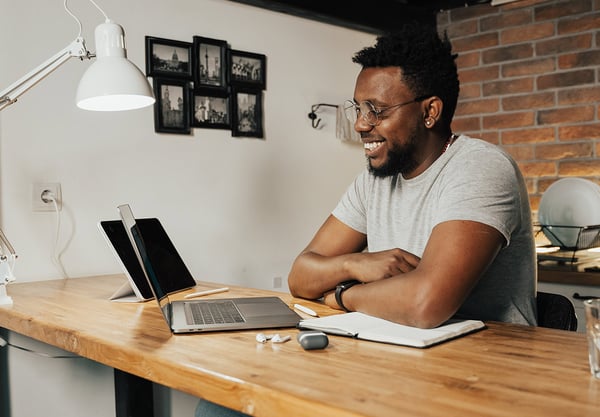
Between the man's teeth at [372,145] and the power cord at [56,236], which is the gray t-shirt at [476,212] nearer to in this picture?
the man's teeth at [372,145]

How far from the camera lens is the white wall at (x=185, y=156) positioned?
7.15 ft

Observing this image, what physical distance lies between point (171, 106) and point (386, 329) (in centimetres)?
165

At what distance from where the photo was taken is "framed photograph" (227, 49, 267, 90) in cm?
280

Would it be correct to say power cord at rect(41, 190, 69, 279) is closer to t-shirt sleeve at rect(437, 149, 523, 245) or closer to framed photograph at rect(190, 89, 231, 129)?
framed photograph at rect(190, 89, 231, 129)

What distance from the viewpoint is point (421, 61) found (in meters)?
1.70

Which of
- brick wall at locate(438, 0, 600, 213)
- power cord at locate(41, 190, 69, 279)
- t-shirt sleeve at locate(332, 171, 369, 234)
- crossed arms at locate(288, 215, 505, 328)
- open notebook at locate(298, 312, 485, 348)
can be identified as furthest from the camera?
brick wall at locate(438, 0, 600, 213)

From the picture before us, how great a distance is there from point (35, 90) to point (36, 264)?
612mm

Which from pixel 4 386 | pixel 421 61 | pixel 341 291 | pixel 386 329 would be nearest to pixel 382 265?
pixel 341 291

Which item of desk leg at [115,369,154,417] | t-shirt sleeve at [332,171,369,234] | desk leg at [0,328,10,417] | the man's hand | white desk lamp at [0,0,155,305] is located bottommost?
desk leg at [0,328,10,417]

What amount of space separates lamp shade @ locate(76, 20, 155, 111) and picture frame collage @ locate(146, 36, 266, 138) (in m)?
0.75

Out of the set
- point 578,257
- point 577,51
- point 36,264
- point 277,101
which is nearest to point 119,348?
point 36,264

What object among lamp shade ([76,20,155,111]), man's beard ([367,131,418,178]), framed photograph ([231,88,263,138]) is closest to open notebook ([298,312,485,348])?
man's beard ([367,131,418,178])

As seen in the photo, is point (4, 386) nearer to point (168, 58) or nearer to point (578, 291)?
point (168, 58)

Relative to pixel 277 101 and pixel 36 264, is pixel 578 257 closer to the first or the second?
pixel 277 101
